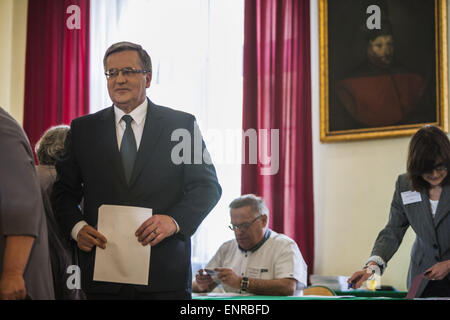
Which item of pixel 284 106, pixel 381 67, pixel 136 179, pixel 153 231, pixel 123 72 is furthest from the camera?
pixel 284 106

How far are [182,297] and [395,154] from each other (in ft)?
12.2

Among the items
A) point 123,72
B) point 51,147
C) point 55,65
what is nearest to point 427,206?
point 123,72

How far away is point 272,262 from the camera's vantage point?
4098mm

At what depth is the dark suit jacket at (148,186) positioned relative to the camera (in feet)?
6.18

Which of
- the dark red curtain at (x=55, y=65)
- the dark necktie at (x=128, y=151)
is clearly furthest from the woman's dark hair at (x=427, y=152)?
the dark red curtain at (x=55, y=65)

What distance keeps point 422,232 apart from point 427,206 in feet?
0.45

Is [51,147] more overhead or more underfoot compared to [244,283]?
more overhead

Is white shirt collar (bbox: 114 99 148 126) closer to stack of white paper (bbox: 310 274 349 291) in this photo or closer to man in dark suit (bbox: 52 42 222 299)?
man in dark suit (bbox: 52 42 222 299)

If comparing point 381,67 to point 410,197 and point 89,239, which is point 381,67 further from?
point 89,239

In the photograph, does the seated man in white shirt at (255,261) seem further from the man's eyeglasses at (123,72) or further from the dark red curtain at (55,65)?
the dark red curtain at (55,65)

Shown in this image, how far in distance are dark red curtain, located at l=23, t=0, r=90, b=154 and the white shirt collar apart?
4300 mm

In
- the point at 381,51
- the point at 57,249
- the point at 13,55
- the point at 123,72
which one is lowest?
the point at 57,249

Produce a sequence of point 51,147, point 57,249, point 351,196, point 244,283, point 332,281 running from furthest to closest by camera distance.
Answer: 1. point 351,196
2. point 332,281
3. point 244,283
4. point 51,147
5. point 57,249

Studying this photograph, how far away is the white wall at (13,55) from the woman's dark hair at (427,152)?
4842 millimetres
